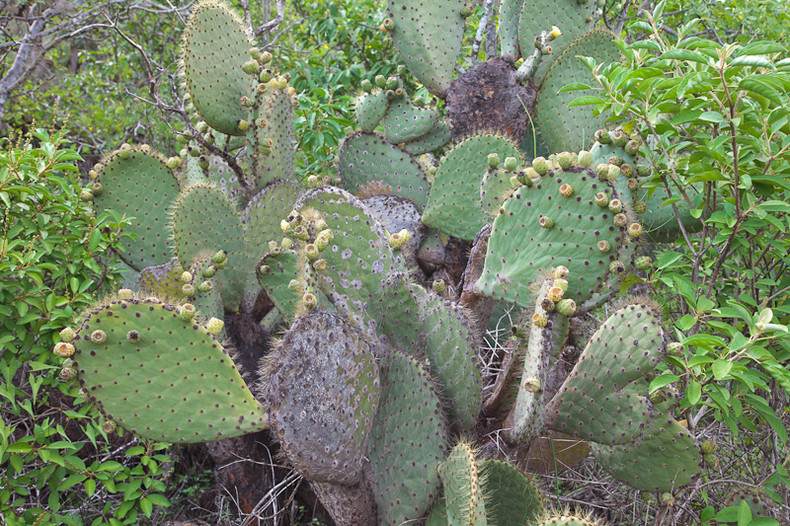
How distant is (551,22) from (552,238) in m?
1.62

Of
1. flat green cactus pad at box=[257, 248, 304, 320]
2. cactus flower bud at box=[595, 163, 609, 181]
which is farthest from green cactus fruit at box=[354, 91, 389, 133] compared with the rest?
cactus flower bud at box=[595, 163, 609, 181]

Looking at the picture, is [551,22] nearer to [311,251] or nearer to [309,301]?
[311,251]

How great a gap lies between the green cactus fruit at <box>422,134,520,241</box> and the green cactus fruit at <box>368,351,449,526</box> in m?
0.92

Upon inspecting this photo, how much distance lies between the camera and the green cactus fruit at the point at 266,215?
92.2 inches

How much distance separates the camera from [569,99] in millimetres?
2736

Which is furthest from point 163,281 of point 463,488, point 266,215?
point 463,488

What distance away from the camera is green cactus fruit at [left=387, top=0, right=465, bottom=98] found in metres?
2.95

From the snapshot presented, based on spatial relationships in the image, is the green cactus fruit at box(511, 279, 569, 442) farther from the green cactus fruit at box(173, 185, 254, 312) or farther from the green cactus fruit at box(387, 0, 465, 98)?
the green cactus fruit at box(387, 0, 465, 98)

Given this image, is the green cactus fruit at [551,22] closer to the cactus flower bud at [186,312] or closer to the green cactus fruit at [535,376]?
the green cactus fruit at [535,376]

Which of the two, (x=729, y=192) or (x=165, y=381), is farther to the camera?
(x=729, y=192)

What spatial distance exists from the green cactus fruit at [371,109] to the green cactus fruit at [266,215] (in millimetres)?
724

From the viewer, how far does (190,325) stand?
4.96 ft

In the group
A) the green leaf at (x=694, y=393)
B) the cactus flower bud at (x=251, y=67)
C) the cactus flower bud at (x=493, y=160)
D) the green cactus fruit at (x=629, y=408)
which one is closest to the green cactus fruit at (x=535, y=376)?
the green cactus fruit at (x=629, y=408)

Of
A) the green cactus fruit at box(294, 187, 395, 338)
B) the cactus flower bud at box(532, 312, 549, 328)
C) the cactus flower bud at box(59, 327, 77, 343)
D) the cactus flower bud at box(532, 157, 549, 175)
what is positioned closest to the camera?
the cactus flower bud at box(59, 327, 77, 343)
